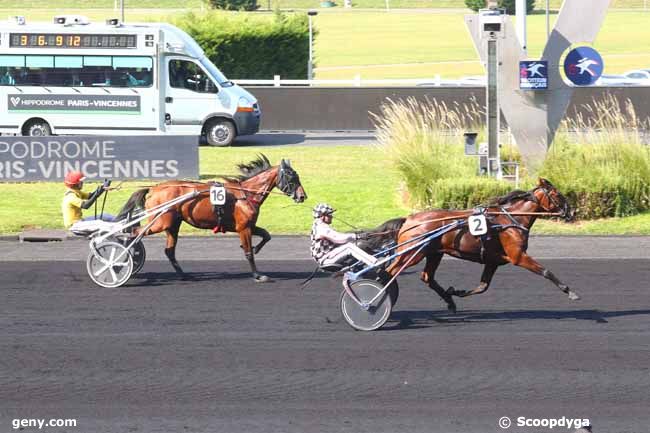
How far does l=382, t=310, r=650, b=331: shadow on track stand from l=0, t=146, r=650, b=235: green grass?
5883 millimetres

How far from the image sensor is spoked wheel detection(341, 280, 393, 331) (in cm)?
1022

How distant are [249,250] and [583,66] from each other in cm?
880

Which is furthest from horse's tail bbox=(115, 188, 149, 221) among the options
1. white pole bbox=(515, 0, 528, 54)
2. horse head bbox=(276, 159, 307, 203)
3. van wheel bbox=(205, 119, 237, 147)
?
van wheel bbox=(205, 119, 237, 147)

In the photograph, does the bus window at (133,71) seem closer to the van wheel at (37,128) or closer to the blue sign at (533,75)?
the van wheel at (37,128)

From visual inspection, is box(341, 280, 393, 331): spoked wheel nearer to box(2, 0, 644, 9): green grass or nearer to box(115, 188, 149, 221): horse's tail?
box(115, 188, 149, 221): horse's tail

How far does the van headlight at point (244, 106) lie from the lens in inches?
1088

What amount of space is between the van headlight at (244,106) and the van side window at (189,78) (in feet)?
2.29

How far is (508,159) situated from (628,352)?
1082 centimetres

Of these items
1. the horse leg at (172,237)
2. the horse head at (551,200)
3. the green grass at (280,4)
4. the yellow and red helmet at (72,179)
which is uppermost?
the green grass at (280,4)

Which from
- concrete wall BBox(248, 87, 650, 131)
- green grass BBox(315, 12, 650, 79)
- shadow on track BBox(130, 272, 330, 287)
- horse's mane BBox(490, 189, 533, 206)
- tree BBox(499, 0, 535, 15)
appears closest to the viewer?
horse's mane BBox(490, 189, 533, 206)

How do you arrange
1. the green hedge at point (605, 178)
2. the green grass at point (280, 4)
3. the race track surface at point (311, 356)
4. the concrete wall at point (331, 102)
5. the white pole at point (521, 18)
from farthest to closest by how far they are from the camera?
the green grass at point (280, 4) < the concrete wall at point (331, 102) < the white pole at point (521, 18) < the green hedge at point (605, 178) < the race track surface at point (311, 356)

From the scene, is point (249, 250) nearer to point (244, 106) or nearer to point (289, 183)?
point (289, 183)

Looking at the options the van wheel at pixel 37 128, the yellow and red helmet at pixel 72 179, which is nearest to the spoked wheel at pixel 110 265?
the yellow and red helmet at pixel 72 179

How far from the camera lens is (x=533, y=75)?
19.0 m
